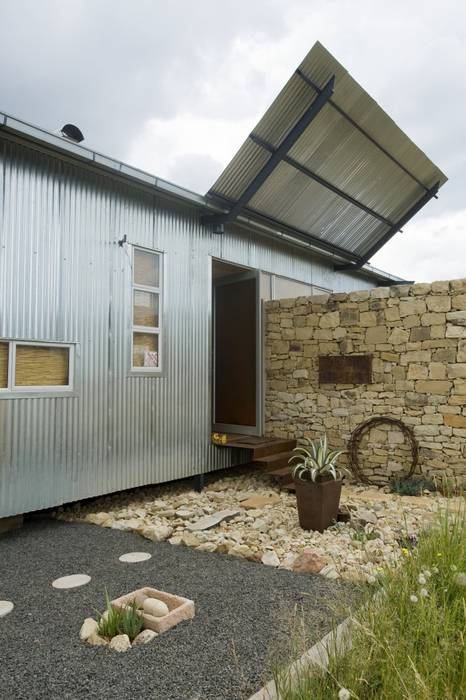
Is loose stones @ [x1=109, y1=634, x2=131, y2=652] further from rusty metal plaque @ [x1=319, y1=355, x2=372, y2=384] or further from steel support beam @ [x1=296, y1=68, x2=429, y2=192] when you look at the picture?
steel support beam @ [x1=296, y1=68, x2=429, y2=192]

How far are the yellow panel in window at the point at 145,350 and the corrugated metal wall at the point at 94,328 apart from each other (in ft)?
0.55

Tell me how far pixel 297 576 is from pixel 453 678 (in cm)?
192

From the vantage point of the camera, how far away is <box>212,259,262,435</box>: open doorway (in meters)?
8.27

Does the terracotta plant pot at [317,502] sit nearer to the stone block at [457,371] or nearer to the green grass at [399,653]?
the green grass at [399,653]

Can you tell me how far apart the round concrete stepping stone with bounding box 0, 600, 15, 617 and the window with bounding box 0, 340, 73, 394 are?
2.03 m

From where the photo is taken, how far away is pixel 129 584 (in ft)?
11.7

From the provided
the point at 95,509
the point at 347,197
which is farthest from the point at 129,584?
the point at 347,197

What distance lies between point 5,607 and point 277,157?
602 cm

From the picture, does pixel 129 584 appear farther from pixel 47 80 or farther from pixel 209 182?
pixel 47 80

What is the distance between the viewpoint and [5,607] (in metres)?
3.21

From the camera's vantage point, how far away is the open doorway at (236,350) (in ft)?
27.1

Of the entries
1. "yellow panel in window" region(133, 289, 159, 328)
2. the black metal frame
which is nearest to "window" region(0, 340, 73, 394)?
"yellow panel in window" region(133, 289, 159, 328)

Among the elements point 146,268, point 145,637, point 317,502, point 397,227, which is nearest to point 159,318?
point 146,268

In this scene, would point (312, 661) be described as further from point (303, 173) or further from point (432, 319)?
point (303, 173)
